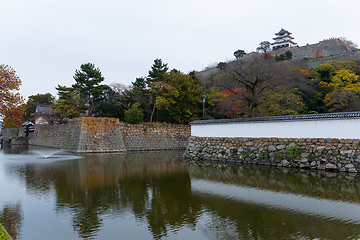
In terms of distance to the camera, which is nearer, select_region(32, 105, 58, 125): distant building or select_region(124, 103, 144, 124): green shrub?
select_region(124, 103, 144, 124): green shrub

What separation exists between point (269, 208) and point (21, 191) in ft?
20.4

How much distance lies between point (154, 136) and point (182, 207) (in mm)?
17744

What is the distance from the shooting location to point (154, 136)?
22.8 metres

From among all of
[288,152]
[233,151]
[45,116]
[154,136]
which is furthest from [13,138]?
[288,152]

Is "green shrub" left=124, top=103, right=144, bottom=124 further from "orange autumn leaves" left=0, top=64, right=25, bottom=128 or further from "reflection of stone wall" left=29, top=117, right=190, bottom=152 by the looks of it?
"orange autumn leaves" left=0, top=64, right=25, bottom=128

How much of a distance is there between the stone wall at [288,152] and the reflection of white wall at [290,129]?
0.66 feet

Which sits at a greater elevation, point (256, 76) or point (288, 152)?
point (256, 76)

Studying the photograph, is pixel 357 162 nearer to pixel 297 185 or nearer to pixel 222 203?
pixel 297 185

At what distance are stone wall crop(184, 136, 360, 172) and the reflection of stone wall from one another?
8.39 meters

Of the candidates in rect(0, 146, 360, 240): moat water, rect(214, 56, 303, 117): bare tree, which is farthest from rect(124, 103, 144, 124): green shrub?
rect(0, 146, 360, 240): moat water

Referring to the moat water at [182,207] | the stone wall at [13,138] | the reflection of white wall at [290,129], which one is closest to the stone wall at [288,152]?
the reflection of white wall at [290,129]

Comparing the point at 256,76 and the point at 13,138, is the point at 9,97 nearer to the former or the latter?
the point at 256,76

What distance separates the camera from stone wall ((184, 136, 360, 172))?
9344 millimetres

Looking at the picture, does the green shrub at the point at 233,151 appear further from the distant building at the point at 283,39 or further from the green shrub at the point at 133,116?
the distant building at the point at 283,39
